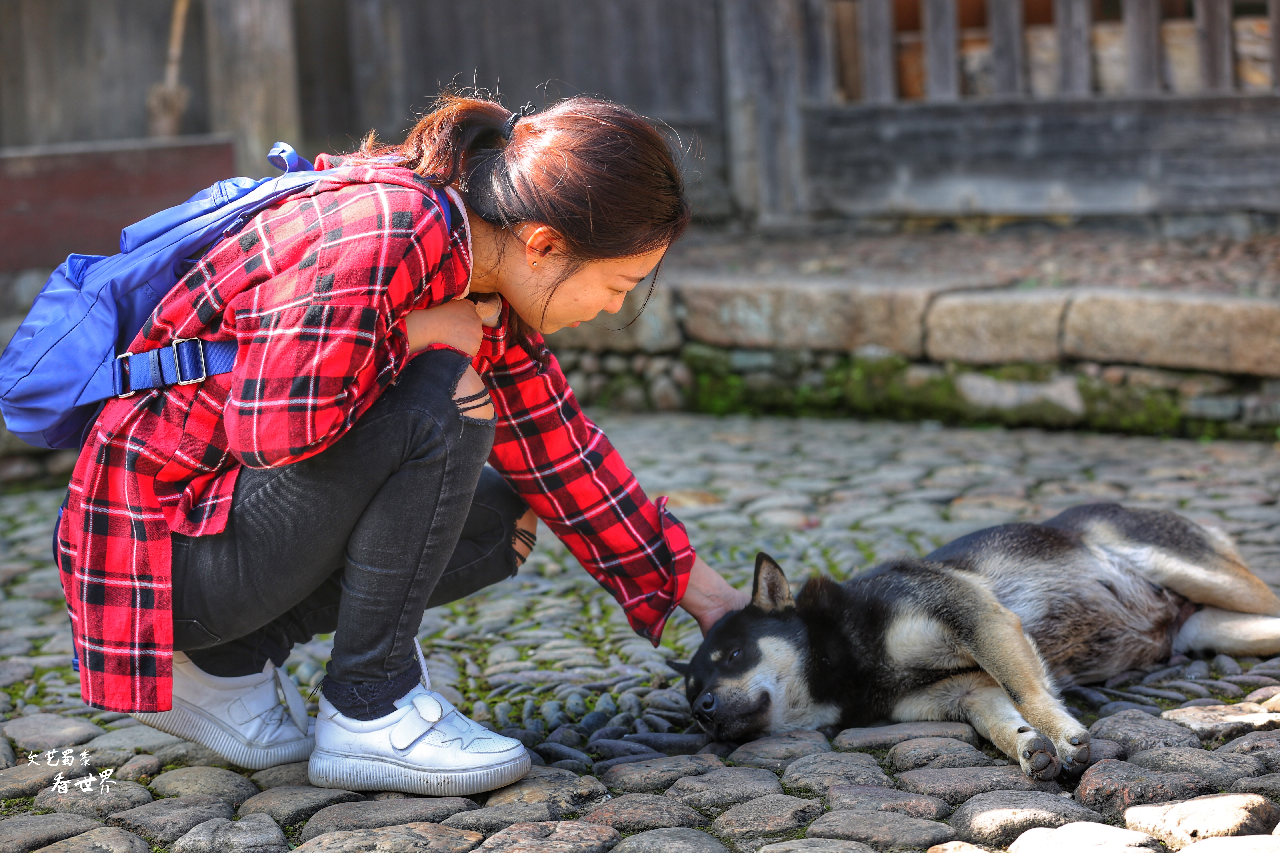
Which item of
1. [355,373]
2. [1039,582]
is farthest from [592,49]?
[355,373]

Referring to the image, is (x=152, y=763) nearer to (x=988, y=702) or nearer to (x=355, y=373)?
(x=355, y=373)

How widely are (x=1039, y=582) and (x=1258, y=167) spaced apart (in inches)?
180

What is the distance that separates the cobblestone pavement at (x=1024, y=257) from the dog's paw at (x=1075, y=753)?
3.84 m

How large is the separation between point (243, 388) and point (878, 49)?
6.40 m

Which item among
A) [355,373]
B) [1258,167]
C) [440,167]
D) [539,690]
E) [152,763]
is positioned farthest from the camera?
[1258,167]

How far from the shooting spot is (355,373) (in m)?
2.32

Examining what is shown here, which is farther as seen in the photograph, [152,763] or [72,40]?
[72,40]

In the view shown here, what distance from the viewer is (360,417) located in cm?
246

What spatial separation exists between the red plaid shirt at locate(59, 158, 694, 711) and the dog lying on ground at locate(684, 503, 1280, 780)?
3.42ft

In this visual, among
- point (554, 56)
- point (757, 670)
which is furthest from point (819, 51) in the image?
point (757, 670)

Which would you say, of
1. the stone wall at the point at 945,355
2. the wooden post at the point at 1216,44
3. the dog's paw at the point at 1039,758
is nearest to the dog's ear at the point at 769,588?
the dog's paw at the point at 1039,758

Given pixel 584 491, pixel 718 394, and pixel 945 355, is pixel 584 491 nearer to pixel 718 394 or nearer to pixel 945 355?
pixel 945 355

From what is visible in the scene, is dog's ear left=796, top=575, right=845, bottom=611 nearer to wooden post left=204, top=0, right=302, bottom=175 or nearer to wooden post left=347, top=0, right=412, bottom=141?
wooden post left=204, top=0, right=302, bottom=175

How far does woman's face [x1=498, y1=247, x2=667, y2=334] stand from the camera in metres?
2.54
